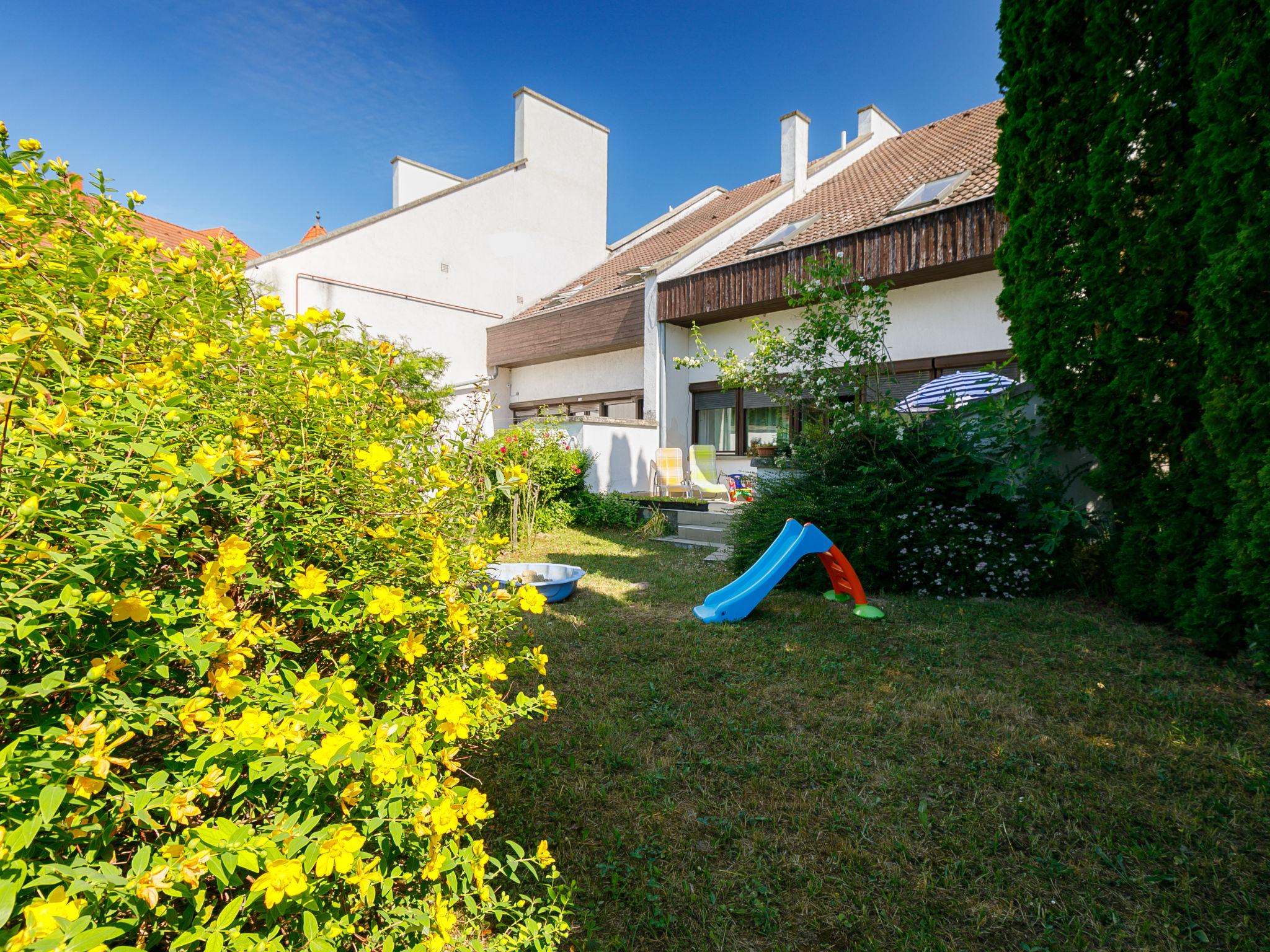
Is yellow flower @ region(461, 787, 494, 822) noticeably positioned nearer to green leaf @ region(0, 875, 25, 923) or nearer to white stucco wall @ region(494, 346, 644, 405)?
green leaf @ region(0, 875, 25, 923)

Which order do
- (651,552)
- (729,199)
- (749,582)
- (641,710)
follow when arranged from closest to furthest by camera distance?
(641,710) < (749,582) < (651,552) < (729,199)

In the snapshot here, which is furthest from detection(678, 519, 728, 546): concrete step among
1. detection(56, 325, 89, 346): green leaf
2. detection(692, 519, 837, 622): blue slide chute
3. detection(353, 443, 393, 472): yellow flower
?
detection(56, 325, 89, 346): green leaf

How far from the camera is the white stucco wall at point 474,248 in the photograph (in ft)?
44.1

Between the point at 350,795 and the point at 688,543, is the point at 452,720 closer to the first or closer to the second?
the point at 350,795

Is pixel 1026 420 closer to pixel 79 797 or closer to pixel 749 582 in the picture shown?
pixel 749 582

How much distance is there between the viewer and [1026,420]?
5375 millimetres

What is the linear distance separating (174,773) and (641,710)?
2.52 meters

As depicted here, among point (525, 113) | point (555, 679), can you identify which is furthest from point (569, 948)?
point (525, 113)

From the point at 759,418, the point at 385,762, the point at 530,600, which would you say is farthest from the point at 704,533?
the point at 385,762

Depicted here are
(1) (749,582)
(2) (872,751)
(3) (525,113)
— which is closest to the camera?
(2) (872,751)

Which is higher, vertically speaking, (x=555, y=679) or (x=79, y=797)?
(x=79, y=797)

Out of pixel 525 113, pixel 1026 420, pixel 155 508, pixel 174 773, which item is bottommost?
pixel 174 773

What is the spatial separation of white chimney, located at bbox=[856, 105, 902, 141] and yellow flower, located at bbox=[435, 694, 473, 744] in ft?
57.1

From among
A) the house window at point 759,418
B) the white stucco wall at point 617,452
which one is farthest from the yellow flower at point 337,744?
the house window at point 759,418
